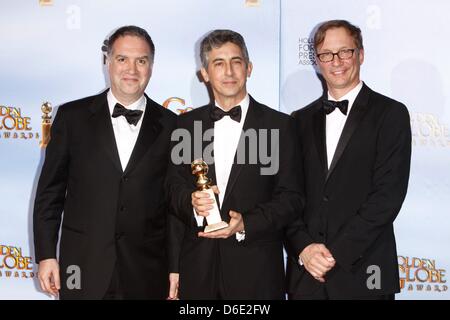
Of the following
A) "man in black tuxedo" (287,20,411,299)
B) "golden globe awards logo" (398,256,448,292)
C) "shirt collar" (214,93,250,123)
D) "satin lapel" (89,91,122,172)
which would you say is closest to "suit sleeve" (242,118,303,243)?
"man in black tuxedo" (287,20,411,299)

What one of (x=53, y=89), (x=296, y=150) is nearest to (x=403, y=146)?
(x=296, y=150)

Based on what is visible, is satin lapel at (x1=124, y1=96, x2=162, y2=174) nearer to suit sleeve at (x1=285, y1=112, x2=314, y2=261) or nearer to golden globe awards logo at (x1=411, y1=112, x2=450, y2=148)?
suit sleeve at (x1=285, y1=112, x2=314, y2=261)

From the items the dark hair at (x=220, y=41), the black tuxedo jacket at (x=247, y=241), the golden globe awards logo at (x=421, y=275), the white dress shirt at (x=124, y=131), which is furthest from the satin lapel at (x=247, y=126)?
the golden globe awards logo at (x=421, y=275)

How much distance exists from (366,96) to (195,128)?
92 cm

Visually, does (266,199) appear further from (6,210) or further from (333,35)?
(6,210)

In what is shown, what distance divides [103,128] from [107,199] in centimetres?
38

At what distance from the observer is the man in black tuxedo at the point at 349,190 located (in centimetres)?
290

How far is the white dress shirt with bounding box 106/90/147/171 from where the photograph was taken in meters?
3.17

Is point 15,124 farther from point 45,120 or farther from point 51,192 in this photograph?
point 51,192

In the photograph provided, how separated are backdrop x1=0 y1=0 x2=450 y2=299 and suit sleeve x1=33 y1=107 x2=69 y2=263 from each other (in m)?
1.00

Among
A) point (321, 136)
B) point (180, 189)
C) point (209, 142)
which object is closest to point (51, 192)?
point (180, 189)

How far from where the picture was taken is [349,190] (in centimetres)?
298

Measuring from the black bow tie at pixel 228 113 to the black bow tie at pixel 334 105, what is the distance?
1.53ft

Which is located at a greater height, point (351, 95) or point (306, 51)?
point (306, 51)
